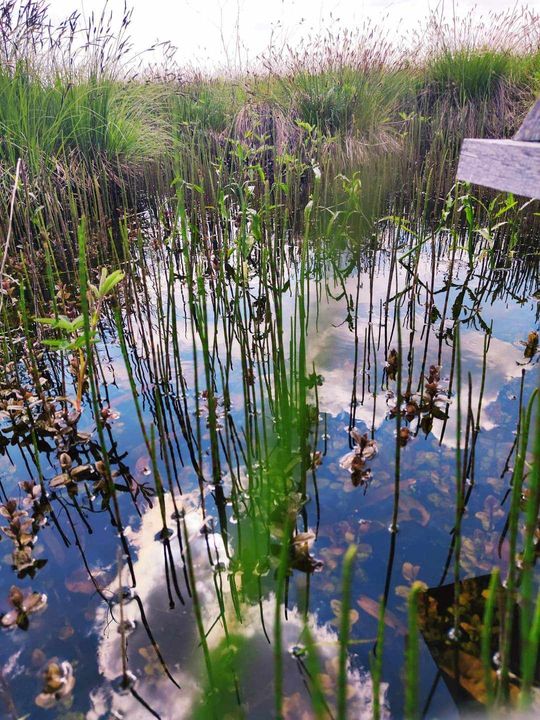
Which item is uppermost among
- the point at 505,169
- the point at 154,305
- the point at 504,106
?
the point at 504,106

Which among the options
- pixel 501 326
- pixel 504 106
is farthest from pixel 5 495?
pixel 504 106

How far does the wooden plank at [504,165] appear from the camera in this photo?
103 centimetres

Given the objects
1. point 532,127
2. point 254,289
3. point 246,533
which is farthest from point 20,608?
point 254,289

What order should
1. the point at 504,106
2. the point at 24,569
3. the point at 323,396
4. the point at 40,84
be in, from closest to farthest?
the point at 24,569
the point at 323,396
the point at 40,84
the point at 504,106

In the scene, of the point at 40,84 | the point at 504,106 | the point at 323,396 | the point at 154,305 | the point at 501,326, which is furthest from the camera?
the point at 504,106

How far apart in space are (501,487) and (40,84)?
3811 millimetres

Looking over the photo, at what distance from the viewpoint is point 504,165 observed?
113 centimetres

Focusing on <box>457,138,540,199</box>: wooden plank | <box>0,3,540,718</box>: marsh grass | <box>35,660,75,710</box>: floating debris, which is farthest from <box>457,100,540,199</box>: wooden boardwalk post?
<box>35,660,75,710</box>: floating debris

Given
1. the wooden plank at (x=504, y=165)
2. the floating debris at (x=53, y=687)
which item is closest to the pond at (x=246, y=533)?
the floating debris at (x=53, y=687)

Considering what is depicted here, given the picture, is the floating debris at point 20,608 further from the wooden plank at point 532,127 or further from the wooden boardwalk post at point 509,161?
the wooden plank at point 532,127

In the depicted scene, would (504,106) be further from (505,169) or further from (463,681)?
(463,681)

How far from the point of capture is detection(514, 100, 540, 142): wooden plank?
1.13 metres

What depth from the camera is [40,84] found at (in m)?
3.61

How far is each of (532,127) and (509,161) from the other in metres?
0.12
